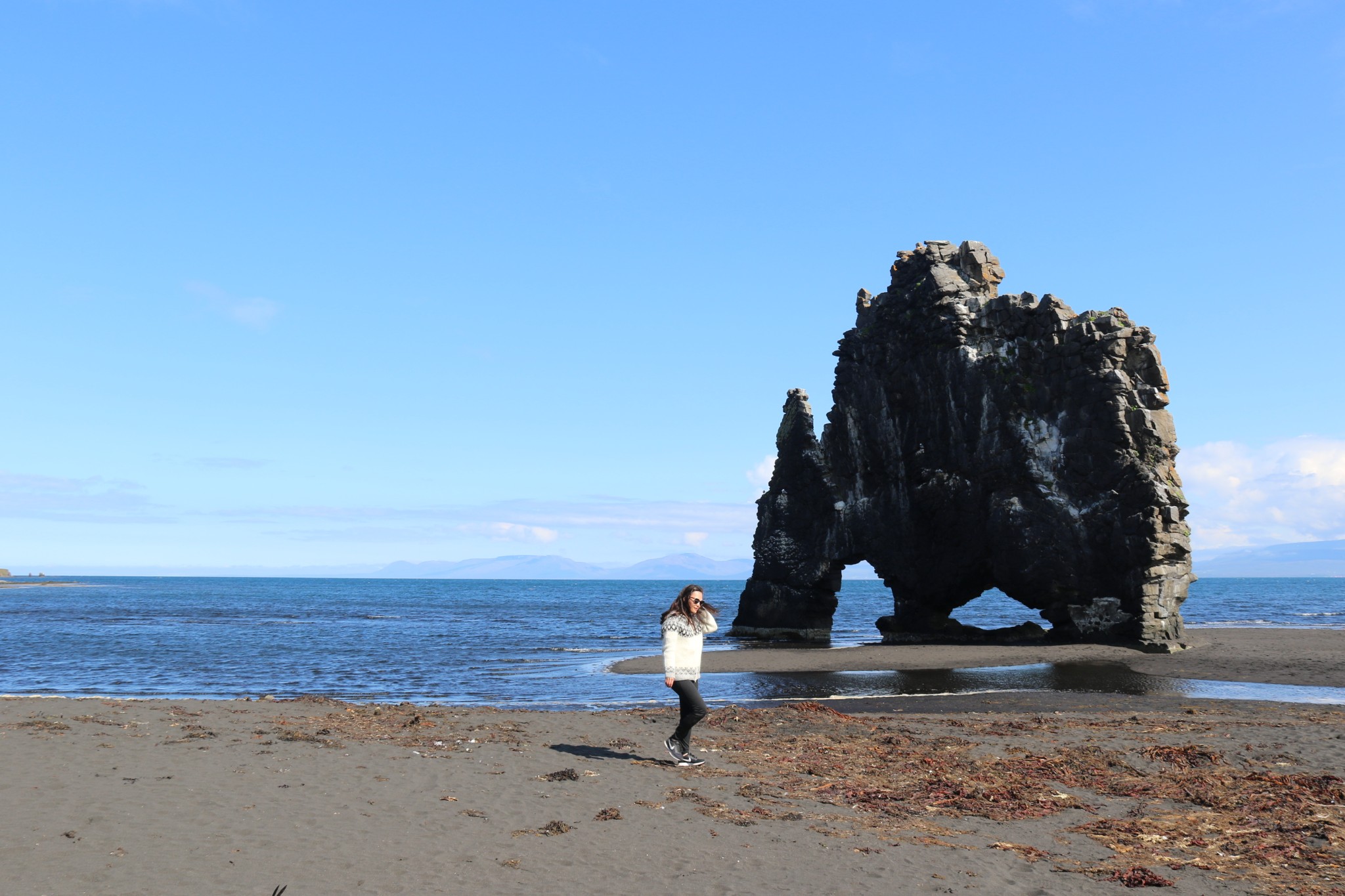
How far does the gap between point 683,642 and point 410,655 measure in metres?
→ 33.4

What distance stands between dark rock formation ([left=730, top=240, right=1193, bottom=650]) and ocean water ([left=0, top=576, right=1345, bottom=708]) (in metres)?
6.51

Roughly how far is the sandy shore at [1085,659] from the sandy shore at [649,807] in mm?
15523

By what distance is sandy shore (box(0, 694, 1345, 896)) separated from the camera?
890cm

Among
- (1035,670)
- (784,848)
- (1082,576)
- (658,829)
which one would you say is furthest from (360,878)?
(1082,576)

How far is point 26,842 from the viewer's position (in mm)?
9328

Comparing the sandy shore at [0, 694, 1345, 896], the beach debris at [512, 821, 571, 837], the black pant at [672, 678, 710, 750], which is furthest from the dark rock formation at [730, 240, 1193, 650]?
the beach debris at [512, 821, 571, 837]

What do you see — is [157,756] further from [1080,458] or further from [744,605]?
[744,605]

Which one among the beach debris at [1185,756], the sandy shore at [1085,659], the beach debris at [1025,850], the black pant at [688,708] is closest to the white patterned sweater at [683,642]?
the black pant at [688,708]

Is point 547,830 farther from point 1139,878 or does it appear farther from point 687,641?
point 1139,878

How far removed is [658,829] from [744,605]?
48.2m

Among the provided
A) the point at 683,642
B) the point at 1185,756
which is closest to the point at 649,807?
the point at 683,642

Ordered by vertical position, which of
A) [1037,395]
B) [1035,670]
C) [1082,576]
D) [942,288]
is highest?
[942,288]

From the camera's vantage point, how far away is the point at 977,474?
47656 millimetres

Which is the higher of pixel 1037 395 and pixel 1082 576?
pixel 1037 395
